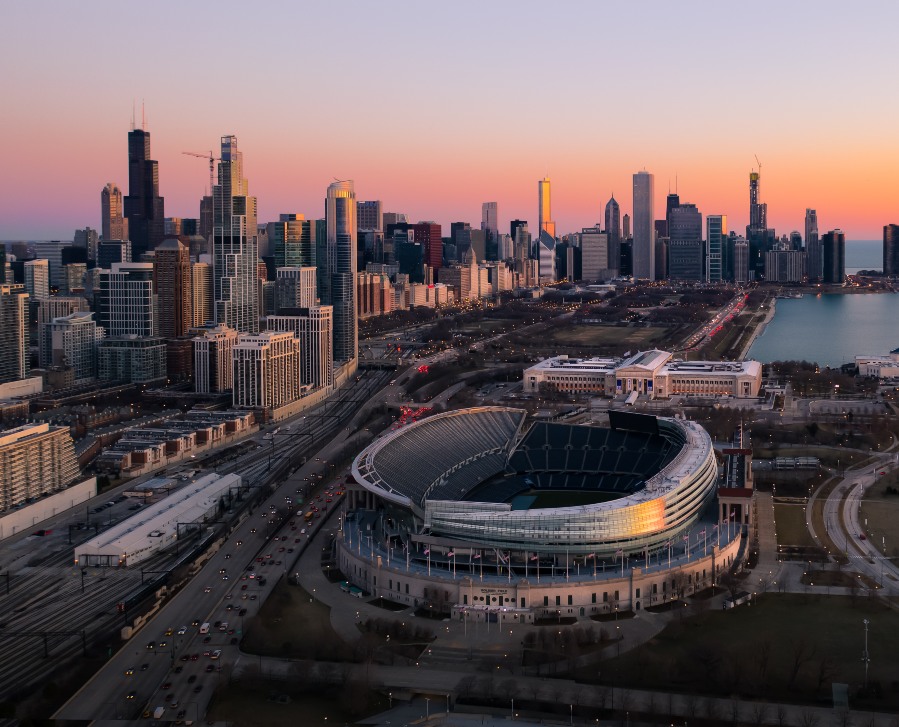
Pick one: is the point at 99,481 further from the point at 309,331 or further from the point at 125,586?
the point at 309,331

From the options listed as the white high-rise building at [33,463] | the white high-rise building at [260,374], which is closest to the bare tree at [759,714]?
the white high-rise building at [33,463]

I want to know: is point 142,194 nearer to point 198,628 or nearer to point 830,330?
point 830,330

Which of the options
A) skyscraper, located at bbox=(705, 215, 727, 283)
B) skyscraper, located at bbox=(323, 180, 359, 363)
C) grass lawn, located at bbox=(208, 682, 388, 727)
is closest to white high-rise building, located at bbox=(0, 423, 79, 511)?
grass lawn, located at bbox=(208, 682, 388, 727)

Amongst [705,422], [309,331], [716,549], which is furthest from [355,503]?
[309,331]

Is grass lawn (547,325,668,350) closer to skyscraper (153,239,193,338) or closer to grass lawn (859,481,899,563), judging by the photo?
skyscraper (153,239,193,338)

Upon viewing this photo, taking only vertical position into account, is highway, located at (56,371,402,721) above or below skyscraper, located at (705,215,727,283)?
below

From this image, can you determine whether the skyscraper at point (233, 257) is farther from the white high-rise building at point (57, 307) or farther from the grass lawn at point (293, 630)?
the grass lawn at point (293, 630)
